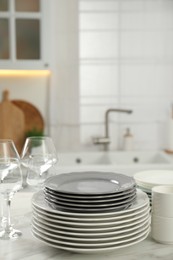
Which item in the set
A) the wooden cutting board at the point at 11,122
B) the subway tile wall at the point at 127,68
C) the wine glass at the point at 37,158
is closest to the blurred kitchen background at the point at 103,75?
the subway tile wall at the point at 127,68

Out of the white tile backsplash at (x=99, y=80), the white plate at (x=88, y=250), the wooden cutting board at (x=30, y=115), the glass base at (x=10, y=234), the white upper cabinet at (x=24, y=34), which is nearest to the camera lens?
the white plate at (x=88, y=250)

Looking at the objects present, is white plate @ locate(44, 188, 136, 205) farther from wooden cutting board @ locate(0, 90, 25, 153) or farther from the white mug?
wooden cutting board @ locate(0, 90, 25, 153)

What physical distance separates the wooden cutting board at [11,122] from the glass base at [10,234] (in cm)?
182

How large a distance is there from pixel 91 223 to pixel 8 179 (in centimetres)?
27

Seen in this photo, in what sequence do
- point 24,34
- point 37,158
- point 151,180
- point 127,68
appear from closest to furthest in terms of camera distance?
1. point 151,180
2. point 37,158
3. point 24,34
4. point 127,68

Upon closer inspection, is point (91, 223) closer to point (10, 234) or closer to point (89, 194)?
point (89, 194)

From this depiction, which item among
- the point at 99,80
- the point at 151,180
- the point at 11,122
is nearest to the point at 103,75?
A: the point at 99,80

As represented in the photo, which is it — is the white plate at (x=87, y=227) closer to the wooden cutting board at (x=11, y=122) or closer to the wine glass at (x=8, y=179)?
the wine glass at (x=8, y=179)

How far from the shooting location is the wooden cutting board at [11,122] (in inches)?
111

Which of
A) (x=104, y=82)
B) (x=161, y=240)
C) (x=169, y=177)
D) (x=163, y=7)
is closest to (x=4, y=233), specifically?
(x=161, y=240)

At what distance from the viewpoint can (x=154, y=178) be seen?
1.17 meters

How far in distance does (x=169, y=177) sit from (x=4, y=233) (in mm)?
A: 475

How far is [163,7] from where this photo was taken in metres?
2.99

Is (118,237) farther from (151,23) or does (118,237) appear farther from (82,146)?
(151,23)
